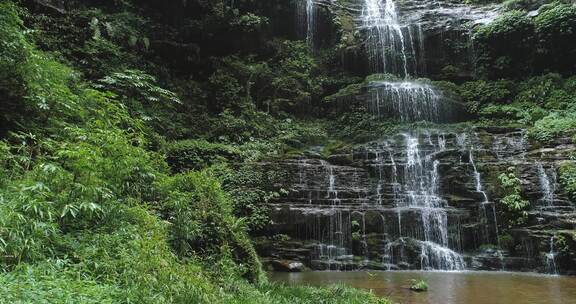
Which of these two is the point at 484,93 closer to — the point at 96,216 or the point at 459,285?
the point at 459,285

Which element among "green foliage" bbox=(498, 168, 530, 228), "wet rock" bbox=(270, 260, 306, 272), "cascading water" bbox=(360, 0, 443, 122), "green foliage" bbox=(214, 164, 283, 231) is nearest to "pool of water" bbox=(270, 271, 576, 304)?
"wet rock" bbox=(270, 260, 306, 272)

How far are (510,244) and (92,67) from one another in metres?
13.8

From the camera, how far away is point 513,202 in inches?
460

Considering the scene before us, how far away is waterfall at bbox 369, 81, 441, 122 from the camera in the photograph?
19094 mm

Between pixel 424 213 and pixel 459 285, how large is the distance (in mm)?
4015

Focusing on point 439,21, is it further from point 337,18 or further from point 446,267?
point 446,267

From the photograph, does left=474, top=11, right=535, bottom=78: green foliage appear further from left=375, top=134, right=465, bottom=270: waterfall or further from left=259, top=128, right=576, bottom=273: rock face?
left=375, top=134, right=465, bottom=270: waterfall

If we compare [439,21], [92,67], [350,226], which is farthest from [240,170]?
[439,21]

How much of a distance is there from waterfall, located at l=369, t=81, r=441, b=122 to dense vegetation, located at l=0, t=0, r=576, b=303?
2.37ft

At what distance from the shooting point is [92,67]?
1416 cm

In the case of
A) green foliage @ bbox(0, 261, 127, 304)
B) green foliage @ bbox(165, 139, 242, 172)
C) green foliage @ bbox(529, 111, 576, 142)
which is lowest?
green foliage @ bbox(0, 261, 127, 304)

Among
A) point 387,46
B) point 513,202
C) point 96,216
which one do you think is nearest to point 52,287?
point 96,216

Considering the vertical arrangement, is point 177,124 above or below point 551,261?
above

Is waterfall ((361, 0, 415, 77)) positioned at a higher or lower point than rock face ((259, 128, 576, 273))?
higher
